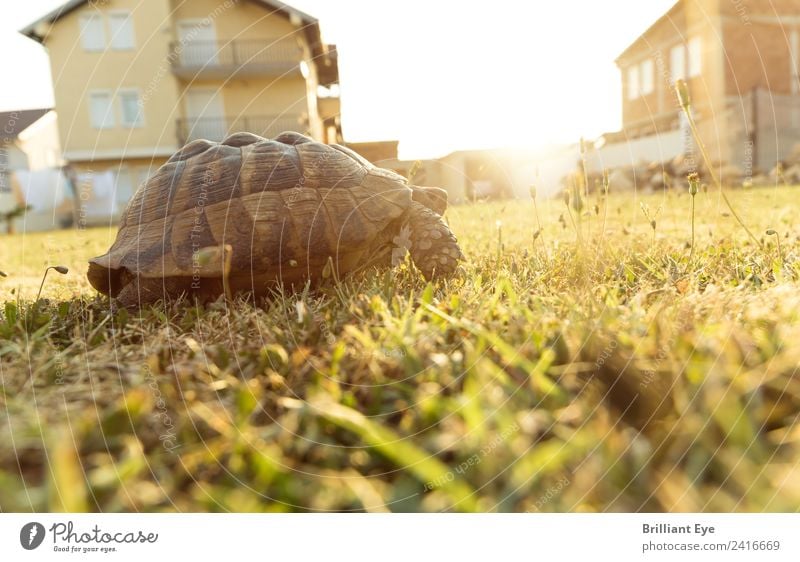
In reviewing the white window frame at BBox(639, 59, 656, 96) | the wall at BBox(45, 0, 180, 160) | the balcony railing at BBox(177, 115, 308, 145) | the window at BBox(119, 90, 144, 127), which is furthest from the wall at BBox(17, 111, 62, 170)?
the white window frame at BBox(639, 59, 656, 96)

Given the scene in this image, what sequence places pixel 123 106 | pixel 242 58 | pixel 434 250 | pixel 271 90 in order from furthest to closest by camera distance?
pixel 242 58, pixel 271 90, pixel 123 106, pixel 434 250

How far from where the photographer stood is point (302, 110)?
3.30 m

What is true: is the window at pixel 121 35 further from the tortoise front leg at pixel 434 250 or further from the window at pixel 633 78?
the window at pixel 633 78

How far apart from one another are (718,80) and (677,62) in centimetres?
164

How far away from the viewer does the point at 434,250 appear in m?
2.16

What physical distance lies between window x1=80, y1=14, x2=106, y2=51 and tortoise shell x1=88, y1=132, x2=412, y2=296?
730mm

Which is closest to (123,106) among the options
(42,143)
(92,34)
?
(92,34)

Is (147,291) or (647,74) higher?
(647,74)

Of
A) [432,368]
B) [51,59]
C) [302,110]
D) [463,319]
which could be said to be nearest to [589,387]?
[432,368]

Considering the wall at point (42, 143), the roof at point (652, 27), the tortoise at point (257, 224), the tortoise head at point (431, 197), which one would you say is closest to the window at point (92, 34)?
the wall at point (42, 143)

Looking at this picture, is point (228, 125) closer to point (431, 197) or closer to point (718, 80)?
point (431, 197)

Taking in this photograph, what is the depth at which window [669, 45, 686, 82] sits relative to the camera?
8.09ft
